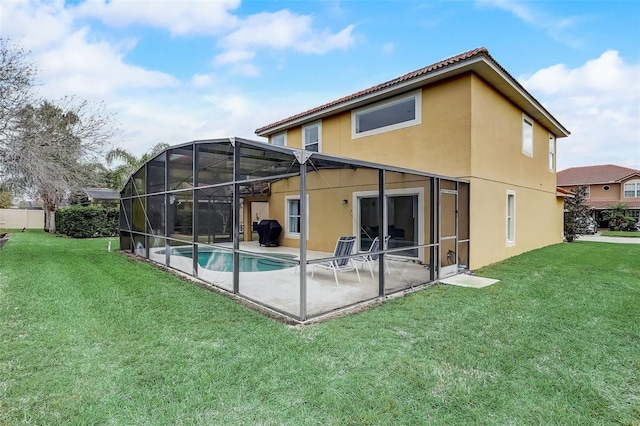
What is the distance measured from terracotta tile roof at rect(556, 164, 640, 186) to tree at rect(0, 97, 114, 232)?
3798 cm

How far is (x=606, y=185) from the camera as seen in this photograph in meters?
31.1

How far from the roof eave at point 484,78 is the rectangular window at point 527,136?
0.92 feet

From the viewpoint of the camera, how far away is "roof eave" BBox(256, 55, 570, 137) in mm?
8234

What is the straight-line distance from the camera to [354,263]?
7859 millimetres

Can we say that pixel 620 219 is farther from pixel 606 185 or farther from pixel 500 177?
pixel 500 177

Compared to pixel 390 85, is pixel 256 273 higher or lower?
lower

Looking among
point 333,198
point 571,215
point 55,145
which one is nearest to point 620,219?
point 571,215

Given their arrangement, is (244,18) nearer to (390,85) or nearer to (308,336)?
(390,85)

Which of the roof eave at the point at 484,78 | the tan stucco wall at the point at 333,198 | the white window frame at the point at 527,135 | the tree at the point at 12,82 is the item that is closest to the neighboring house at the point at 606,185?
the white window frame at the point at 527,135

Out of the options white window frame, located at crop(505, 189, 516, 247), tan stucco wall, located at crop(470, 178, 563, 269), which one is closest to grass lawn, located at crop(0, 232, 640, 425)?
tan stucco wall, located at crop(470, 178, 563, 269)

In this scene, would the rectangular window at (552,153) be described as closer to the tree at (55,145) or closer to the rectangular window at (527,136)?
the rectangular window at (527,136)

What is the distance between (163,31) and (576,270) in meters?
15.0

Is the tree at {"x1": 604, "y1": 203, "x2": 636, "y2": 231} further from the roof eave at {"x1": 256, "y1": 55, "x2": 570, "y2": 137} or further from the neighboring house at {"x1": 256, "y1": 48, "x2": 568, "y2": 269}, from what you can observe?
the neighboring house at {"x1": 256, "y1": 48, "x2": 568, "y2": 269}

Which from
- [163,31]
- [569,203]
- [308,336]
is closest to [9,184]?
[163,31]
